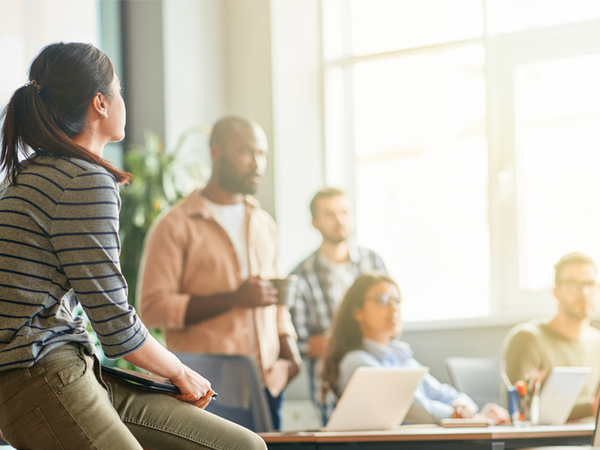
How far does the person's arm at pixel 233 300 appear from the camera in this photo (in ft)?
10.3

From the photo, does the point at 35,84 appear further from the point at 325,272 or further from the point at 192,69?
the point at 192,69

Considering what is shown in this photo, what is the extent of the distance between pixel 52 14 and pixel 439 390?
8.40ft

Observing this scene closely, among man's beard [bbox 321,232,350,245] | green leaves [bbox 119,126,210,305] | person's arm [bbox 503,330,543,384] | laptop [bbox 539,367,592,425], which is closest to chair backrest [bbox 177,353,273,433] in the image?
laptop [bbox 539,367,592,425]

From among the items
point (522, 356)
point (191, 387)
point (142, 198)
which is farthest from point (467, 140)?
point (191, 387)

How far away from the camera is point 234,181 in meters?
3.40

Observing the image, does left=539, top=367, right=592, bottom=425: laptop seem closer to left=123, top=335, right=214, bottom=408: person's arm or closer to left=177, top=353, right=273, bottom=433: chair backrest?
left=177, top=353, right=273, bottom=433: chair backrest

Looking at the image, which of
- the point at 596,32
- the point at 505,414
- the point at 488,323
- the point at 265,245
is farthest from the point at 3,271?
the point at 596,32

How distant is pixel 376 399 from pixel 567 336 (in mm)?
A: 1723

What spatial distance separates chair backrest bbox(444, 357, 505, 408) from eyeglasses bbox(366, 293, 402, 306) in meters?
0.97

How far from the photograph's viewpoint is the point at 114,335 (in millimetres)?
1216

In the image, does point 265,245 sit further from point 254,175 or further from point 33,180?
point 33,180

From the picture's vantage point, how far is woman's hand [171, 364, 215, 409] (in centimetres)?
135

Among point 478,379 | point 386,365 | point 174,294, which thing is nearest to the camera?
point 386,365

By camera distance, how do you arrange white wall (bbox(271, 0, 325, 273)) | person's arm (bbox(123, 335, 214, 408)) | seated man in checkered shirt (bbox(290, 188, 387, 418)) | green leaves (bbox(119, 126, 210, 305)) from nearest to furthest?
person's arm (bbox(123, 335, 214, 408)), seated man in checkered shirt (bbox(290, 188, 387, 418)), green leaves (bbox(119, 126, 210, 305)), white wall (bbox(271, 0, 325, 273))
